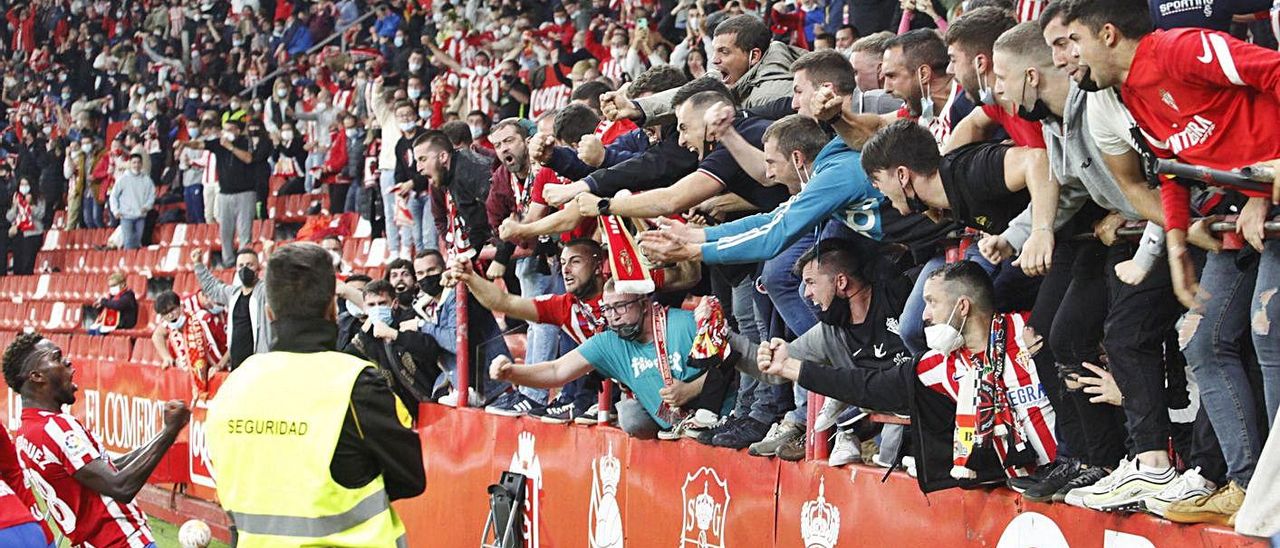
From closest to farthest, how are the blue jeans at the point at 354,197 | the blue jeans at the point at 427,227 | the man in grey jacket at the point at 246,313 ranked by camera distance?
1. the man in grey jacket at the point at 246,313
2. the blue jeans at the point at 427,227
3. the blue jeans at the point at 354,197

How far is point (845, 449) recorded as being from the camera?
23.6 feet

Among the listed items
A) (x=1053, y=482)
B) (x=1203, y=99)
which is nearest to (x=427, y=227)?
(x=1053, y=482)

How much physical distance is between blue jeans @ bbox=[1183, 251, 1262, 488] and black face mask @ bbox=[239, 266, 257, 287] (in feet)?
34.0

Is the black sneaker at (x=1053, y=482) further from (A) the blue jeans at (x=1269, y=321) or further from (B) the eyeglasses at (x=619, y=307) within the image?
(B) the eyeglasses at (x=619, y=307)

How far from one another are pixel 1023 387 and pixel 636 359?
3.06 metres

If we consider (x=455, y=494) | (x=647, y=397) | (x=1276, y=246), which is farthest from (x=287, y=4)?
(x=1276, y=246)

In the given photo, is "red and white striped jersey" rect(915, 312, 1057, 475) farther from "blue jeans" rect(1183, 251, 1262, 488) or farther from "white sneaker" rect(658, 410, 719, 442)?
"white sneaker" rect(658, 410, 719, 442)

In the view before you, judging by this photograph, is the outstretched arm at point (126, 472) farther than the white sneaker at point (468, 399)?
No

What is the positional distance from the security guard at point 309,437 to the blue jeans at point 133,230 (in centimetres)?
2045

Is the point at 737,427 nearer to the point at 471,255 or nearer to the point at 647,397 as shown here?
the point at 647,397

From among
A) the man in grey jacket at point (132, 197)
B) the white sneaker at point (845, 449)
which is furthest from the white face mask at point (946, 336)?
the man in grey jacket at point (132, 197)

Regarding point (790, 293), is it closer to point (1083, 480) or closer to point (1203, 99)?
point (1083, 480)

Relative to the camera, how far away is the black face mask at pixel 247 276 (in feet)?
46.2

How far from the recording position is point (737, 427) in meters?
8.09
